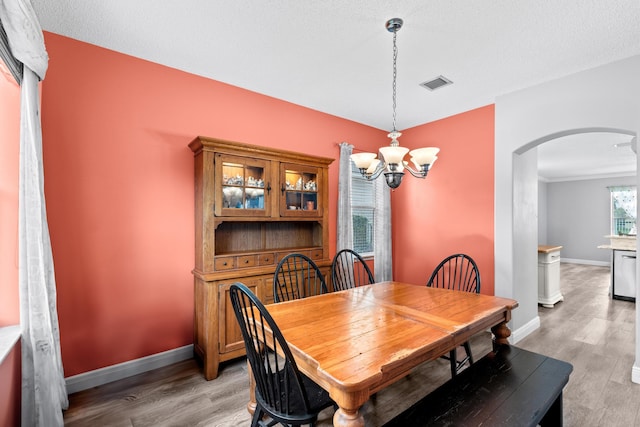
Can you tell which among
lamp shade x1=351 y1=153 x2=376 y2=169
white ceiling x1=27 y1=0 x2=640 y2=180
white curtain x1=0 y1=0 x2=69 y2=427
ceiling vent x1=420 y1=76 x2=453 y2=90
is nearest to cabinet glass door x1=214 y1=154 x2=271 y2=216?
white ceiling x1=27 y1=0 x2=640 y2=180

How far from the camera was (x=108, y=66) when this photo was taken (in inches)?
96.7

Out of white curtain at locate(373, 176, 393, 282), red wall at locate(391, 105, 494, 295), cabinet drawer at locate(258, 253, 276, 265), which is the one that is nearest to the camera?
cabinet drawer at locate(258, 253, 276, 265)

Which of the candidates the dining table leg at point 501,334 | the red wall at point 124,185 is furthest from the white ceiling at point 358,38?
the dining table leg at point 501,334

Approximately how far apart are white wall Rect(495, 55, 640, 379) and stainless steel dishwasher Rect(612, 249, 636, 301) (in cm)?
253

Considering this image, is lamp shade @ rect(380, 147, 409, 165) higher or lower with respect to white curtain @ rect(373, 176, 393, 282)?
higher

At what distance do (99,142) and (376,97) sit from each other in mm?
2743

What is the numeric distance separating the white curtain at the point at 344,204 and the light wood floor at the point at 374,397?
1701 millimetres

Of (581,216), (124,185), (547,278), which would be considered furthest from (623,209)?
(124,185)

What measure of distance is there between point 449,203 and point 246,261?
2.77 metres

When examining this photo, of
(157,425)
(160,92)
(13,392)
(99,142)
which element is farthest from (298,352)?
(160,92)

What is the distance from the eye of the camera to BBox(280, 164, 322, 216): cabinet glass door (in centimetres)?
306

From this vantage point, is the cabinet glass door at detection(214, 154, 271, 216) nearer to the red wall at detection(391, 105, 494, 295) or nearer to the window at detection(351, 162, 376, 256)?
the window at detection(351, 162, 376, 256)

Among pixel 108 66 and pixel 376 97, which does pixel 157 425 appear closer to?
pixel 108 66

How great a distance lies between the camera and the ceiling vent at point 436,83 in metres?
2.96
